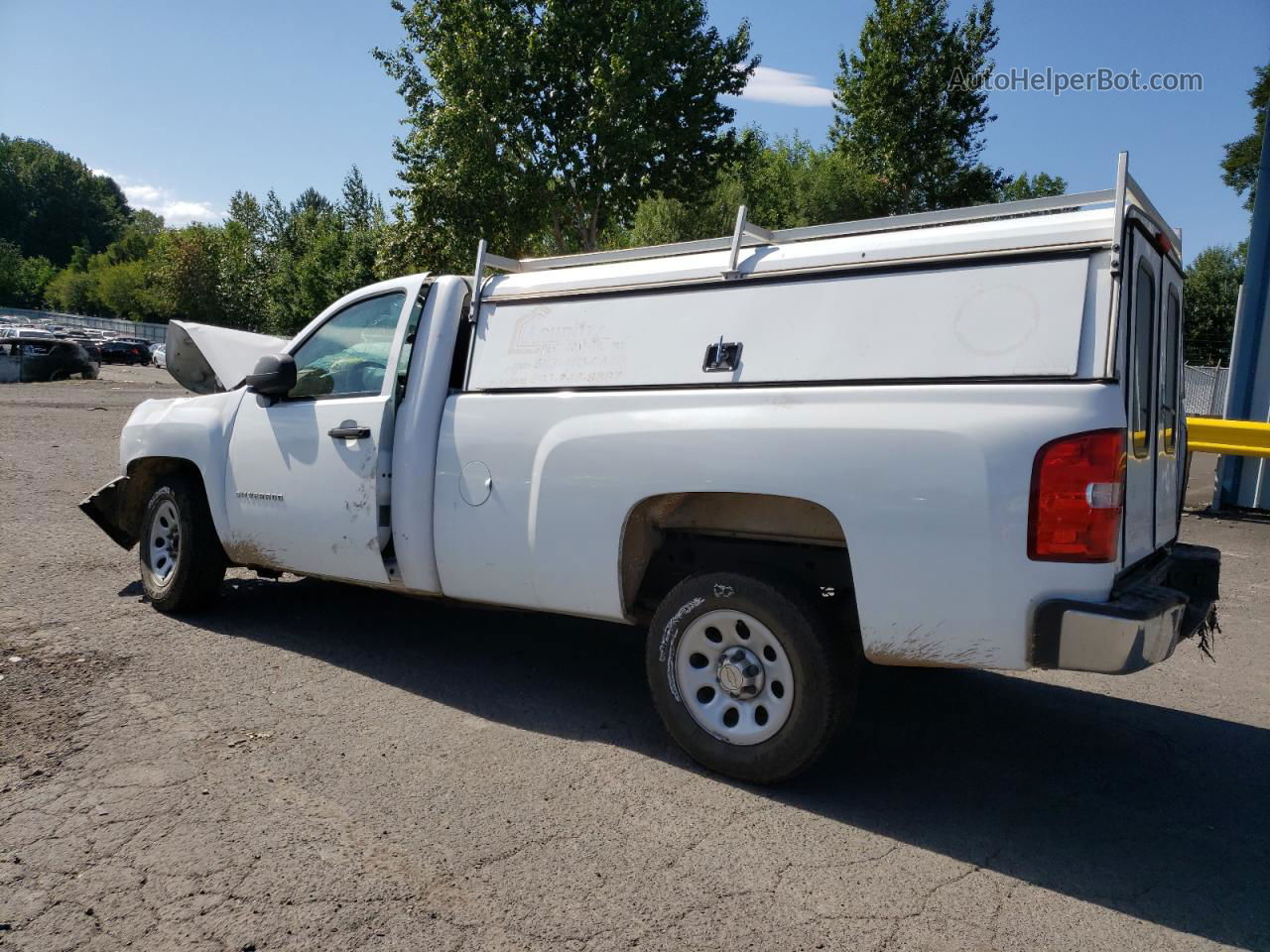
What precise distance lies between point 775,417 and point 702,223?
3261cm

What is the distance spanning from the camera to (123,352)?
2162 inches

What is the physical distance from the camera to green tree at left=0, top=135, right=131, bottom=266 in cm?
13675

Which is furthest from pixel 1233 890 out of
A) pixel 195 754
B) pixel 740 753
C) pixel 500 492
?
pixel 195 754

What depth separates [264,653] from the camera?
17.7 feet

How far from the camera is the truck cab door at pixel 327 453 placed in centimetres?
496

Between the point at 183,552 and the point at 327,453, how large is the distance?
1.43 meters

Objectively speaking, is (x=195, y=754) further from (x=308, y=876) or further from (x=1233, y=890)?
(x=1233, y=890)

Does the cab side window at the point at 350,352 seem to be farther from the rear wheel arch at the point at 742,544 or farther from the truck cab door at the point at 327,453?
the rear wheel arch at the point at 742,544

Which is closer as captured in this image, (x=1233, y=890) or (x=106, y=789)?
(x=1233, y=890)

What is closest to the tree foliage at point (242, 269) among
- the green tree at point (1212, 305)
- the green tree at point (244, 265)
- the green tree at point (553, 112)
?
the green tree at point (244, 265)

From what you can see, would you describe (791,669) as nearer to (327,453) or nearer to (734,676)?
(734,676)

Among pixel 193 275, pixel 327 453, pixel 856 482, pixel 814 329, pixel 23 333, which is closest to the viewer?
pixel 856 482

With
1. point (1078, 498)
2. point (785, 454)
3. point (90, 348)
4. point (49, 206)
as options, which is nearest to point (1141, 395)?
point (1078, 498)

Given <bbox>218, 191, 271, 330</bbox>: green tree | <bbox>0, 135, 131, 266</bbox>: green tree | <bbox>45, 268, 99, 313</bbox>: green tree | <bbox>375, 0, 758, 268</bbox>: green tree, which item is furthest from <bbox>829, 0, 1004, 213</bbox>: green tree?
<bbox>0, 135, 131, 266</bbox>: green tree
